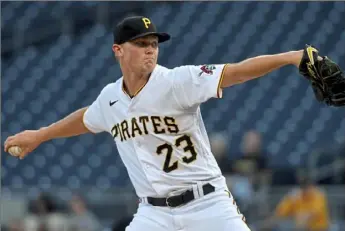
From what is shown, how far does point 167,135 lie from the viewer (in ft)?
15.0

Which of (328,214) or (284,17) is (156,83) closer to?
(328,214)

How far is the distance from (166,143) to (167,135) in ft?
0.14

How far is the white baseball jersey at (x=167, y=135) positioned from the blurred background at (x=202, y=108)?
13.3 feet

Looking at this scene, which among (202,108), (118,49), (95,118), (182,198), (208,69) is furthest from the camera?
(202,108)

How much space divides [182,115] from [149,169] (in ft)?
1.08

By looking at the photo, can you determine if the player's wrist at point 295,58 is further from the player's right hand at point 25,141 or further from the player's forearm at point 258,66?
the player's right hand at point 25,141

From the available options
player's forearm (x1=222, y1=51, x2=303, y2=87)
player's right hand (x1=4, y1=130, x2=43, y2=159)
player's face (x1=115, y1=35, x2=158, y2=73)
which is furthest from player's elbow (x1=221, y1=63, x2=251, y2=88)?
player's right hand (x1=4, y1=130, x2=43, y2=159)

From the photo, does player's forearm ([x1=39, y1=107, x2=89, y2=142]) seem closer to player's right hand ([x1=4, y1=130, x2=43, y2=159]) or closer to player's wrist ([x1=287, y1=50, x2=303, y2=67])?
player's right hand ([x1=4, y1=130, x2=43, y2=159])

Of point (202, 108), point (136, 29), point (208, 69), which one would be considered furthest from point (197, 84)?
point (202, 108)

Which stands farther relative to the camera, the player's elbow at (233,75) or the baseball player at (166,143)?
the baseball player at (166,143)

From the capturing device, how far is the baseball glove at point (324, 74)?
13.0ft

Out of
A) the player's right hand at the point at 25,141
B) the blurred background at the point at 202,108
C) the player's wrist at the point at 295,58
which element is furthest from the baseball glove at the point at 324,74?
the blurred background at the point at 202,108

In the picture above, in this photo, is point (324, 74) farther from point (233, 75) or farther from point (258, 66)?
point (233, 75)

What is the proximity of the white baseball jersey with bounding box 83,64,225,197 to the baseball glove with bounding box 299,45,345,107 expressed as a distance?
1.94ft
